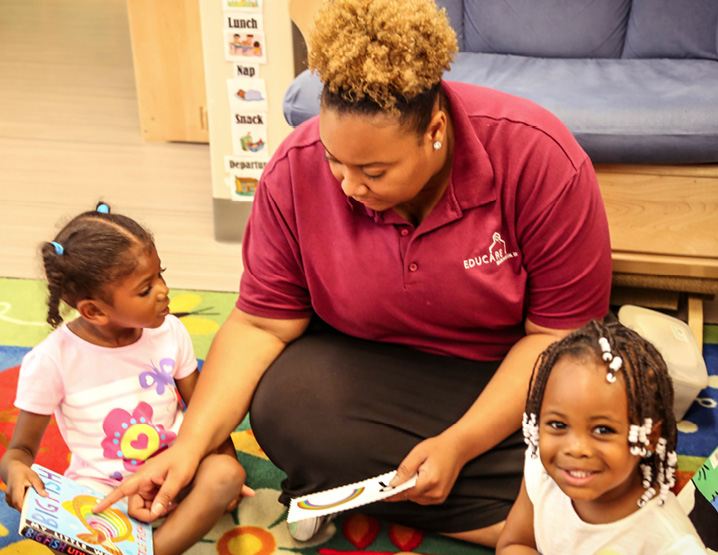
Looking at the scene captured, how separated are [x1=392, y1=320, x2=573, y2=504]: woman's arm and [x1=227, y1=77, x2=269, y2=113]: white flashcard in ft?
4.02

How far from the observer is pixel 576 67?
7.00ft

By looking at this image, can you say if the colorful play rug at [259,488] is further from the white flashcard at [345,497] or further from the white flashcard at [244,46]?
the white flashcard at [244,46]

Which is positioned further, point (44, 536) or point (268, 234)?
point (268, 234)

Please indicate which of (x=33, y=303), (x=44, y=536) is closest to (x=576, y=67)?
(x=33, y=303)

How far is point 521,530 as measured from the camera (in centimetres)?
114

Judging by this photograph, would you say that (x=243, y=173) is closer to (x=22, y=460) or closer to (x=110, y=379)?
(x=110, y=379)

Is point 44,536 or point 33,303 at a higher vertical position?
point 44,536

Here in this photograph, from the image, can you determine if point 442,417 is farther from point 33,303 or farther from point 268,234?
point 33,303

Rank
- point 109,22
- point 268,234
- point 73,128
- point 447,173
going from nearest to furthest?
1. point 447,173
2. point 268,234
3. point 73,128
4. point 109,22

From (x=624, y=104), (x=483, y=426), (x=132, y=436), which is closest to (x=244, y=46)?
(x=624, y=104)

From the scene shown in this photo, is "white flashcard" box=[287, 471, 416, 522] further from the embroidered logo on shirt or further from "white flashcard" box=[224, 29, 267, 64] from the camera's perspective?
"white flashcard" box=[224, 29, 267, 64]

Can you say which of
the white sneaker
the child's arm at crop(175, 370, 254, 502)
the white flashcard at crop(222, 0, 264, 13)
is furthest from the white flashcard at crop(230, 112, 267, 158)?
the white sneaker

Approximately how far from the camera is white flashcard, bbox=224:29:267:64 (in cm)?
215

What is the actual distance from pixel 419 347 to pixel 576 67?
43.8 inches
